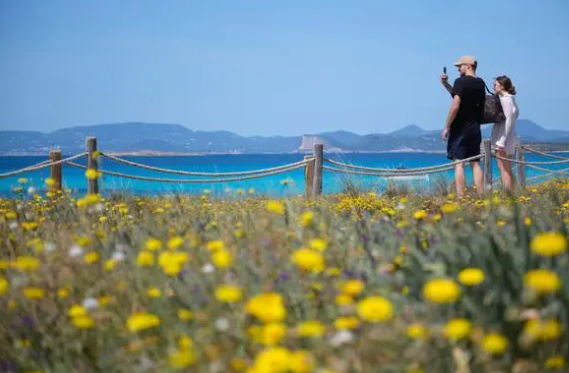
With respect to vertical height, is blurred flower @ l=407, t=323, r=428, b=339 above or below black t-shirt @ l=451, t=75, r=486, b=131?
below

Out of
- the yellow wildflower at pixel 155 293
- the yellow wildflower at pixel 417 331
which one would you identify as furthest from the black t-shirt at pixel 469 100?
the yellow wildflower at pixel 417 331

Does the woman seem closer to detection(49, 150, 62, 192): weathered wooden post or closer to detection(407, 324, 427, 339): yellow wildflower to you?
detection(49, 150, 62, 192): weathered wooden post

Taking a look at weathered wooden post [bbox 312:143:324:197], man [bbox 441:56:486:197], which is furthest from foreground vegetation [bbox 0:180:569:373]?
weathered wooden post [bbox 312:143:324:197]

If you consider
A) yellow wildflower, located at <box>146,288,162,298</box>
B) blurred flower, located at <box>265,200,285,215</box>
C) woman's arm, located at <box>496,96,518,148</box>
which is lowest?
yellow wildflower, located at <box>146,288,162,298</box>

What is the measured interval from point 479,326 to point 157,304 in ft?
4.21

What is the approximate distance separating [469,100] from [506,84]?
1327mm

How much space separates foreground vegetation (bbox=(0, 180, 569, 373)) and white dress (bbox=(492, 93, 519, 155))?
22.6 feet

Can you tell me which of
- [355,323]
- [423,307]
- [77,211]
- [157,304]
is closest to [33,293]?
[157,304]

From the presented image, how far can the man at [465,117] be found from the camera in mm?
9391

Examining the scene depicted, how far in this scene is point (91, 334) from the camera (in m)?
2.91

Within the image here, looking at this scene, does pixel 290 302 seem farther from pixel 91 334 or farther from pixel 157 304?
pixel 91 334

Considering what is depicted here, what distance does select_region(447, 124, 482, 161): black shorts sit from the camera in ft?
31.8

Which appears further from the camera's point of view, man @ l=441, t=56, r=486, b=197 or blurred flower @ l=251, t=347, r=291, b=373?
man @ l=441, t=56, r=486, b=197

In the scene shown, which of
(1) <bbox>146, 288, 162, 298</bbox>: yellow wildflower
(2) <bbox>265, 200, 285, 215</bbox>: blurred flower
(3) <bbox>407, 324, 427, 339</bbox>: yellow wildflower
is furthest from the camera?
(2) <bbox>265, 200, 285, 215</bbox>: blurred flower
